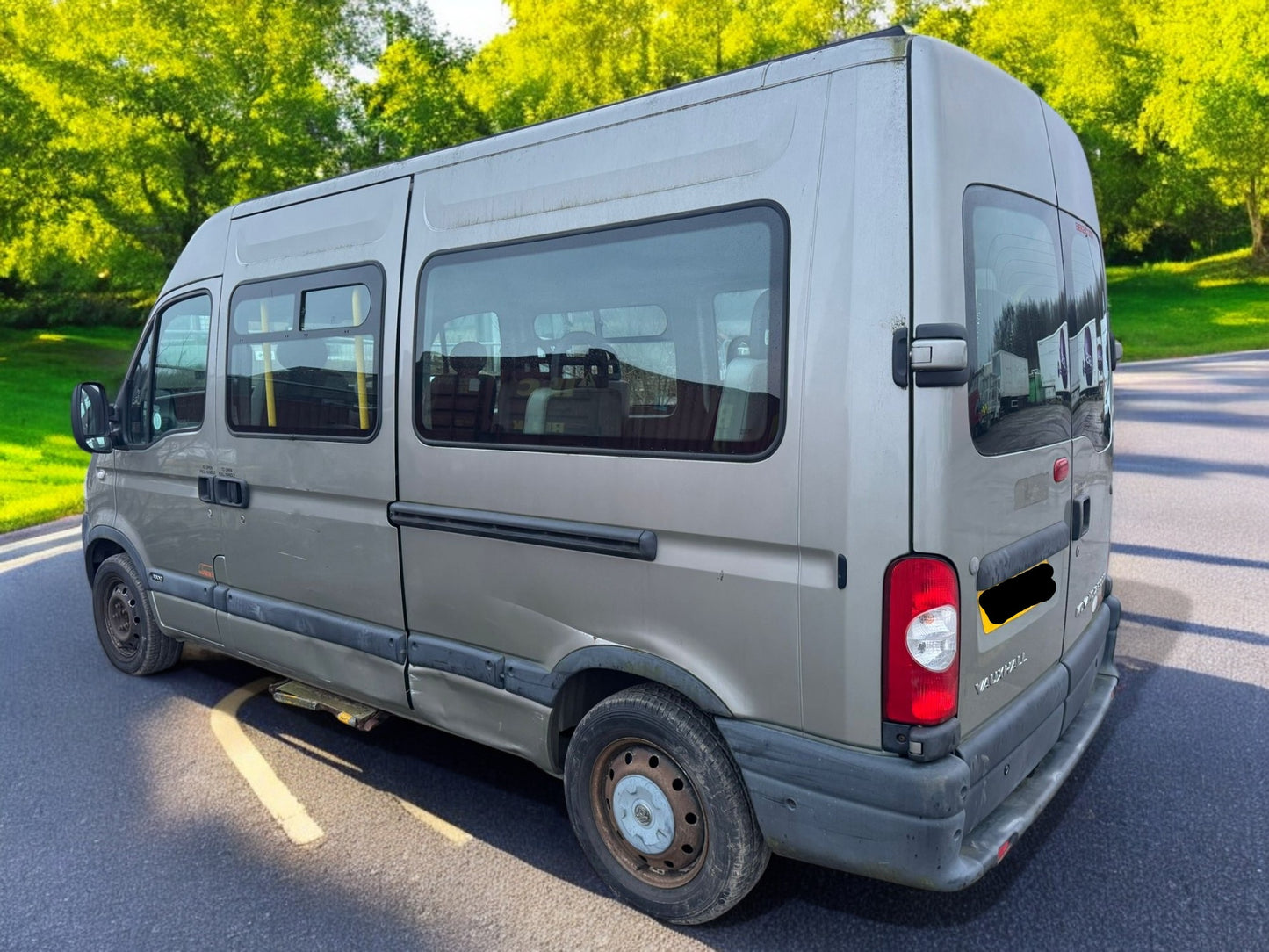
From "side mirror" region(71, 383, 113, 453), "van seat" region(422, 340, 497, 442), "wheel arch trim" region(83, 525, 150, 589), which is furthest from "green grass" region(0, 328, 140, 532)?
"van seat" region(422, 340, 497, 442)

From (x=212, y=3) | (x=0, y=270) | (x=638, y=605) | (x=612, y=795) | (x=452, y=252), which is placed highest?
(x=212, y=3)

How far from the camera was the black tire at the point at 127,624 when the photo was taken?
5406mm

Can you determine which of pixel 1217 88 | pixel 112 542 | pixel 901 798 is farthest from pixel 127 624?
pixel 1217 88

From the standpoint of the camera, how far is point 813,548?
107 inches

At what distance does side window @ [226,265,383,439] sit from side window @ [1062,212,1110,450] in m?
2.60

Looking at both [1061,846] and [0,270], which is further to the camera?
[0,270]

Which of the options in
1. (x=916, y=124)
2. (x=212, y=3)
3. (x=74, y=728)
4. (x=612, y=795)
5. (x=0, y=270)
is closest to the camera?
(x=916, y=124)

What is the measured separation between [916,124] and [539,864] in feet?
9.08

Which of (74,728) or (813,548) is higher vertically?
(813,548)

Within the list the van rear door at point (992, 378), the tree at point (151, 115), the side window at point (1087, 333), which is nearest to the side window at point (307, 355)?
the van rear door at point (992, 378)

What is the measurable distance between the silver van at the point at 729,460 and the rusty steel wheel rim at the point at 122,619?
1719 mm

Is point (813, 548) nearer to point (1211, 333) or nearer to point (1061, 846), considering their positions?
point (1061, 846)

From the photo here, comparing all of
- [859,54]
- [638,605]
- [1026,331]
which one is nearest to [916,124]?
[859,54]

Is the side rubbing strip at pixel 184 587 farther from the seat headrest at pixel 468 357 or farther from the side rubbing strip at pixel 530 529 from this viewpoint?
the seat headrest at pixel 468 357
